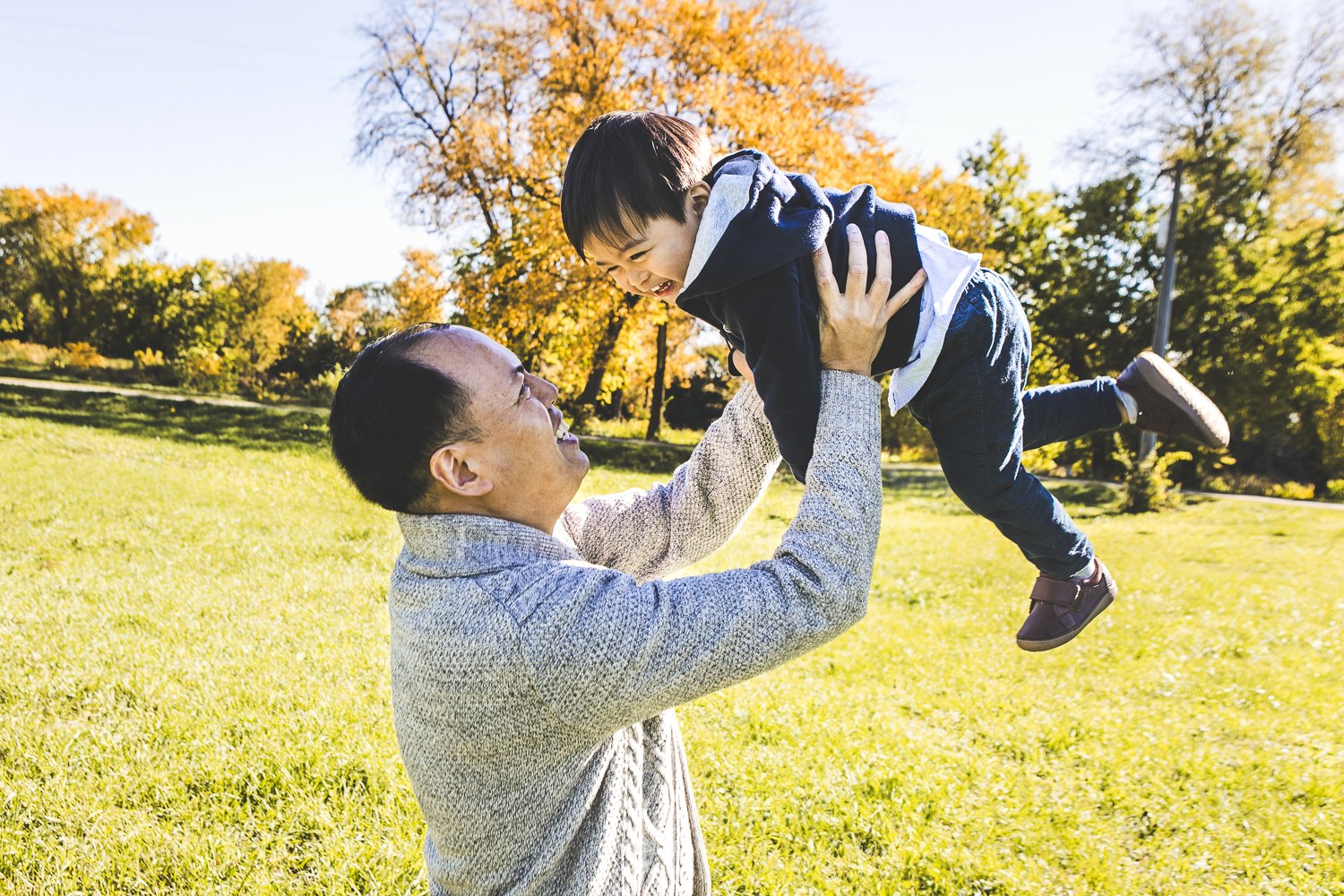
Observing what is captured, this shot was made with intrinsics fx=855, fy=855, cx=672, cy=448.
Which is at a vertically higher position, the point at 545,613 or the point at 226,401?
the point at 545,613

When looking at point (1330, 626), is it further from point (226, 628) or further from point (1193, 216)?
point (1193, 216)

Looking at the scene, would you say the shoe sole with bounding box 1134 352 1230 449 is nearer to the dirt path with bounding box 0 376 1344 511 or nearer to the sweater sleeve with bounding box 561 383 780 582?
the sweater sleeve with bounding box 561 383 780 582

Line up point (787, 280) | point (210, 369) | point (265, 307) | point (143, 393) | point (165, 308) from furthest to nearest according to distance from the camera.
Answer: point (165, 308) < point (265, 307) < point (210, 369) < point (143, 393) < point (787, 280)

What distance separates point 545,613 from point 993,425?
1.11 meters

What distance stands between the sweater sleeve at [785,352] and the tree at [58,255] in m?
34.5

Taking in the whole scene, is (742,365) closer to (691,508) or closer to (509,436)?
(691,508)

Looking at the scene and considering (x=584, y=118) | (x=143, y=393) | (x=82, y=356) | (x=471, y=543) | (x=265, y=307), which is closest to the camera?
(x=471, y=543)

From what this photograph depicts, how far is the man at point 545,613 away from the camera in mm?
1350

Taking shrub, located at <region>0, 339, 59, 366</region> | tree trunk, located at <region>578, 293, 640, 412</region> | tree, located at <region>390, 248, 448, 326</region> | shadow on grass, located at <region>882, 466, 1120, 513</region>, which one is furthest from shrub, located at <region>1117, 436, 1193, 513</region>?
shrub, located at <region>0, 339, 59, 366</region>

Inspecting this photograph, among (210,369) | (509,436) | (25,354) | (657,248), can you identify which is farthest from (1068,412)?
(25,354)

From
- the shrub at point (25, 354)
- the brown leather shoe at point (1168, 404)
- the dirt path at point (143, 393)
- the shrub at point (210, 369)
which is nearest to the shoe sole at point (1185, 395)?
the brown leather shoe at point (1168, 404)

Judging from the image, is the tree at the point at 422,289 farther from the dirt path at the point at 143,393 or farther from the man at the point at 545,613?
the man at the point at 545,613

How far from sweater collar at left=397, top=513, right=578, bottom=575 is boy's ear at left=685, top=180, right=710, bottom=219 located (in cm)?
84

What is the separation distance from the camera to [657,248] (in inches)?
78.3
